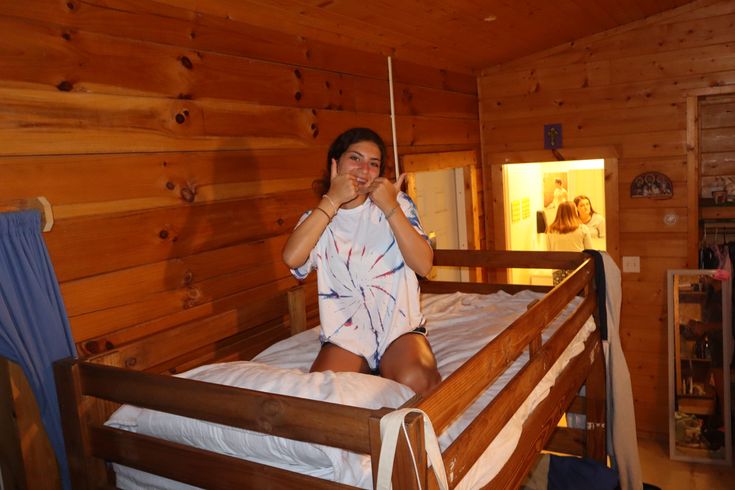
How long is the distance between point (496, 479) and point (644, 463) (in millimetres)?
2928

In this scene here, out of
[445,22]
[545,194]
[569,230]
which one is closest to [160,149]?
[445,22]

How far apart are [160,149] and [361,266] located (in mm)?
727

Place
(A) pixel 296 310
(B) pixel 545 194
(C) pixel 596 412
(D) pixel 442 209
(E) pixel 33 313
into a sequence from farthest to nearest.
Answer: (B) pixel 545 194 → (D) pixel 442 209 → (C) pixel 596 412 → (A) pixel 296 310 → (E) pixel 33 313

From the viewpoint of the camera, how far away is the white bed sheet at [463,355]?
1.42 meters

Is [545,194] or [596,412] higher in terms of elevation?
[545,194]

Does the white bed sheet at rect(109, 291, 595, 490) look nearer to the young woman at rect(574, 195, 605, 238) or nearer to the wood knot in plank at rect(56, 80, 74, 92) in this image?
the wood knot in plank at rect(56, 80, 74, 92)

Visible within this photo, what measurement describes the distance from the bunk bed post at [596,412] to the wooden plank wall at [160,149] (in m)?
1.42

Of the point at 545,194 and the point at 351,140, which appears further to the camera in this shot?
the point at 545,194

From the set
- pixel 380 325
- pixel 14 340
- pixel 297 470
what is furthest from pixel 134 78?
pixel 297 470

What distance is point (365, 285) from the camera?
199 cm

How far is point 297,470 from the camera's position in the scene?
1.32 m

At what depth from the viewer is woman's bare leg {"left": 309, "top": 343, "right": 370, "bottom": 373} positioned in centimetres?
185

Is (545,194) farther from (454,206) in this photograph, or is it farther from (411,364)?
(411,364)

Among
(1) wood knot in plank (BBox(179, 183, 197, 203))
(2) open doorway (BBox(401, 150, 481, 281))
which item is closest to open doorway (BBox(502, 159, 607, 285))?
(2) open doorway (BBox(401, 150, 481, 281))
